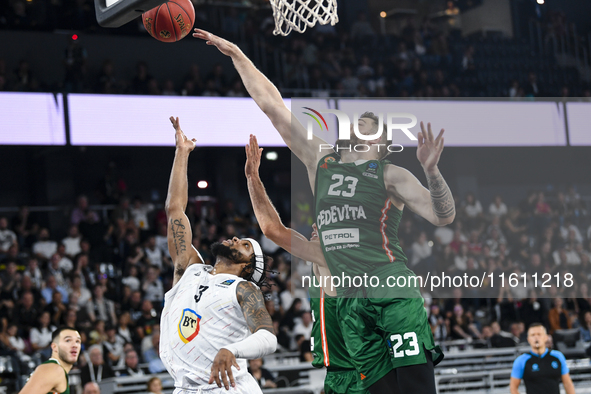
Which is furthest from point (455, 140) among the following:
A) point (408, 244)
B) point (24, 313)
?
point (24, 313)

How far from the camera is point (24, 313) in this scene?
1077cm

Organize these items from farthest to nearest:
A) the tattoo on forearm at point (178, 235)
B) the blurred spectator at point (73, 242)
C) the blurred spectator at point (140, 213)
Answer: the blurred spectator at point (140, 213) → the blurred spectator at point (73, 242) → the tattoo on forearm at point (178, 235)

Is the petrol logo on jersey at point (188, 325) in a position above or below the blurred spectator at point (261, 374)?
above

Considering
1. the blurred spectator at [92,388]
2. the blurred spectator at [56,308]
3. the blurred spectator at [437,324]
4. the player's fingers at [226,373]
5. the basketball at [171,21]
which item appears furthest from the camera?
the blurred spectator at [437,324]

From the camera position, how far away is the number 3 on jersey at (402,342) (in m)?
4.37

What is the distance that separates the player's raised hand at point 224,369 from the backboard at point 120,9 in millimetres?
1935

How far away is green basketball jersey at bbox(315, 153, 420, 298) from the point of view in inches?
188

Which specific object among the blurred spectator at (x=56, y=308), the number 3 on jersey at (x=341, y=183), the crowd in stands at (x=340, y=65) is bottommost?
the blurred spectator at (x=56, y=308)

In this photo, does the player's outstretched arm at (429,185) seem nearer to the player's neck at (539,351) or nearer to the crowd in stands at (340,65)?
the player's neck at (539,351)

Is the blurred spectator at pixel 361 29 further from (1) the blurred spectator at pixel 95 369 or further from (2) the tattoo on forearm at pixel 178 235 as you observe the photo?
(2) the tattoo on forearm at pixel 178 235

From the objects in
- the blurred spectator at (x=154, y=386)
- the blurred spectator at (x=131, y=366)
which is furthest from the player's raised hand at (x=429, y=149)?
the blurred spectator at (x=131, y=366)

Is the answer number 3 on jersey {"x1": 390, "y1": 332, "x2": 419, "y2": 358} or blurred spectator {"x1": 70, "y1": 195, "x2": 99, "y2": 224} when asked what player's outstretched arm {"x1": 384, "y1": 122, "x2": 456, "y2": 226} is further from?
blurred spectator {"x1": 70, "y1": 195, "x2": 99, "y2": 224}

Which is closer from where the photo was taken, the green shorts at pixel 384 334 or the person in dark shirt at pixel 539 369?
the green shorts at pixel 384 334

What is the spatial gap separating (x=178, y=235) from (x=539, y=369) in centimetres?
471
